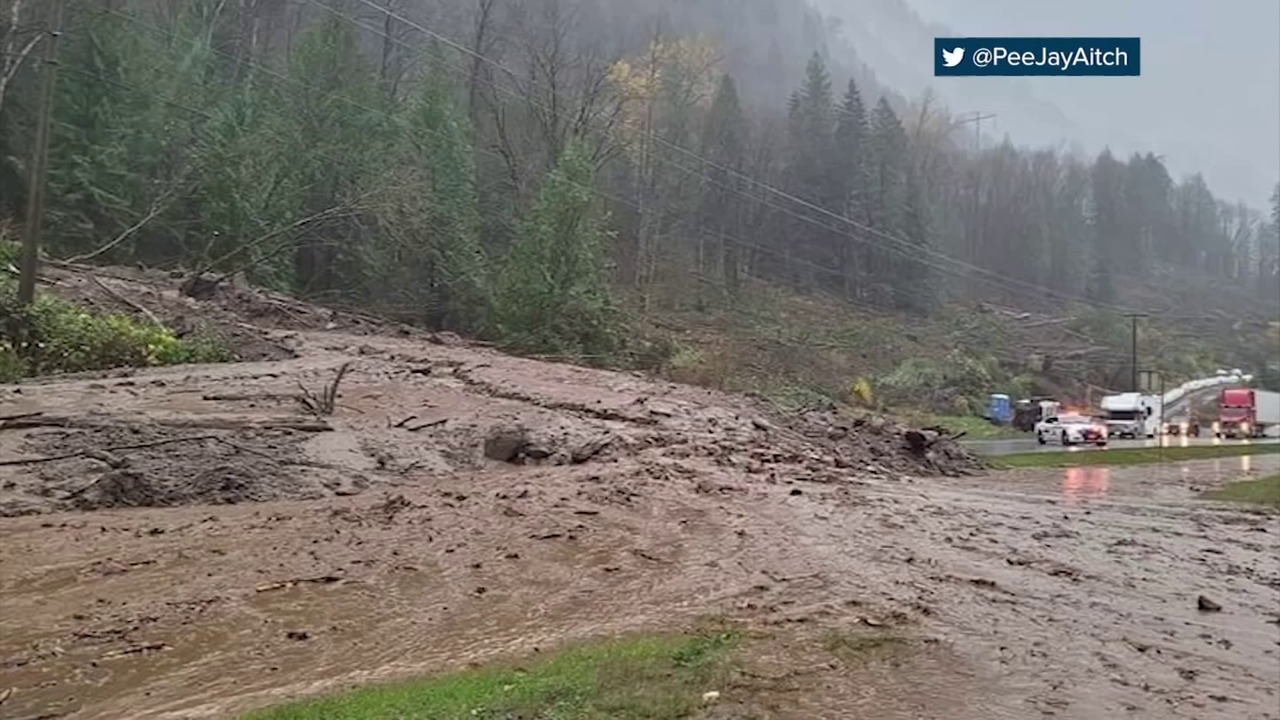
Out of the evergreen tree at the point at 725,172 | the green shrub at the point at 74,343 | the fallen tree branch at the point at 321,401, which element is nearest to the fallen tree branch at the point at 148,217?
the green shrub at the point at 74,343

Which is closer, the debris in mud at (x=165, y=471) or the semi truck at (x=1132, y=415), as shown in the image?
the debris in mud at (x=165, y=471)

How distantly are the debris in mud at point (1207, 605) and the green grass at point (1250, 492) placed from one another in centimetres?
950

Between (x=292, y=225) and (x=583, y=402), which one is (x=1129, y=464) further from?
(x=292, y=225)

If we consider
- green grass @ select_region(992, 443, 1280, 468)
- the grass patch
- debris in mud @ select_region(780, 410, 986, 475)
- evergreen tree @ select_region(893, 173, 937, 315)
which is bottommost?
green grass @ select_region(992, 443, 1280, 468)

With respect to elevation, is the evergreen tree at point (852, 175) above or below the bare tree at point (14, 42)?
above

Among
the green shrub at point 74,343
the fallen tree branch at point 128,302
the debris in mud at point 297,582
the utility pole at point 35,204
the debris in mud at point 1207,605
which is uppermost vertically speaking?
the utility pole at point 35,204

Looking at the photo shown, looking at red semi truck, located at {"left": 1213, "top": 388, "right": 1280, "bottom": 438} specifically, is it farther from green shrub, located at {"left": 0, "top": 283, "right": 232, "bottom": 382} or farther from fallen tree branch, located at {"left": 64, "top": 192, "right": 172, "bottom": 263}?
green shrub, located at {"left": 0, "top": 283, "right": 232, "bottom": 382}

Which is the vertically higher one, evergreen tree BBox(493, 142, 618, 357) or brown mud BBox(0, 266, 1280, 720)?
evergreen tree BBox(493, 142, 618, 357)

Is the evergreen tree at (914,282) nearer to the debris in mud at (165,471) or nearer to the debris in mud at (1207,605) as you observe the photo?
the debris in mud at (1207,605)

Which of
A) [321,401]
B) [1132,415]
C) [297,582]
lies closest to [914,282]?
[1132,415]

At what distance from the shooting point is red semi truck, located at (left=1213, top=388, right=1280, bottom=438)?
52.3 m

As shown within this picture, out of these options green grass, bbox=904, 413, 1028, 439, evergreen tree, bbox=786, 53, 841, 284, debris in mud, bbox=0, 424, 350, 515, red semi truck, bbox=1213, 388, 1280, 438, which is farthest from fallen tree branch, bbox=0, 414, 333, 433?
evergreen tree, bbox=786, 53, 841, 284

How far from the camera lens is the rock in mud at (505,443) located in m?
14.7

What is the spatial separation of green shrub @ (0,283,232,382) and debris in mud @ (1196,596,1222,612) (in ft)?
51.1
